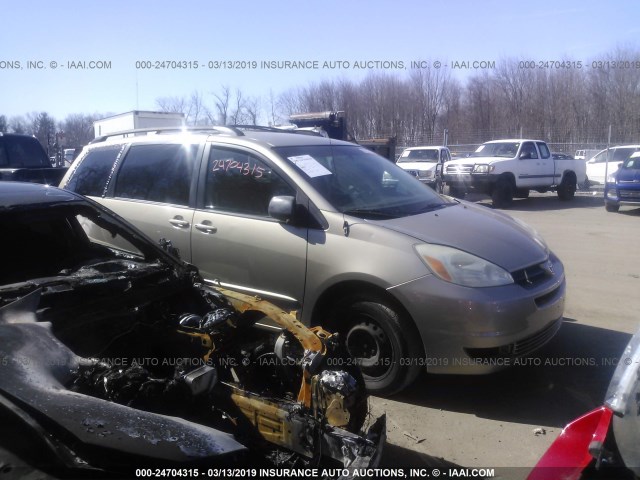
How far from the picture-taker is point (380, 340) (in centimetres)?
368

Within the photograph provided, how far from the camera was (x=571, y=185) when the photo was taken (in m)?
17.7

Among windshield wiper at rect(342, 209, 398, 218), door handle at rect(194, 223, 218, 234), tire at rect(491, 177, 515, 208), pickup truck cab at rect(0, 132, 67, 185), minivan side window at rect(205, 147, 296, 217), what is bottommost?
tire at rect(491, 177, 515, 208)

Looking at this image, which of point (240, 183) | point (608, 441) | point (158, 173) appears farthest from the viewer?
point (158, 173)

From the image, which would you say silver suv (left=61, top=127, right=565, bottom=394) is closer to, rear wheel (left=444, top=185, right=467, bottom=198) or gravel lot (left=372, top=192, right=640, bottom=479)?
gravel lot (left=372, top=192, right=640, bottom=479)

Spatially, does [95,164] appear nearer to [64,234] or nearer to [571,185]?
[64,234]

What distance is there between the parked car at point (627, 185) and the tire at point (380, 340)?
12255 millimetres

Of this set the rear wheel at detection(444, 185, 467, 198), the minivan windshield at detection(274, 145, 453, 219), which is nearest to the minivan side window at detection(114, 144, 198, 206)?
the minivan windshield at detection(274, 145, 453, 219)

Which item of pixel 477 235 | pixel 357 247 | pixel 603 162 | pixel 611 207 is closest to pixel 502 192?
pixel 611 207

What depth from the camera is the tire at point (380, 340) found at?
356 cm

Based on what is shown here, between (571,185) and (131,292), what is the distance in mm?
17585

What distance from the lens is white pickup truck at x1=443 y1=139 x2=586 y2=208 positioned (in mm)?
15328

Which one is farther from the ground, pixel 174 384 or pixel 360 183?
pixel 360 183

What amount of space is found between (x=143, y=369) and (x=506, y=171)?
48.2 ft

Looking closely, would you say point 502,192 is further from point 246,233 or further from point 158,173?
point 246,233
